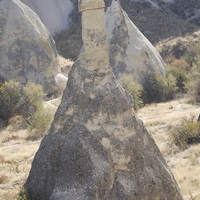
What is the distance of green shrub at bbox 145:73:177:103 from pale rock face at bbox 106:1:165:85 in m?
0.52

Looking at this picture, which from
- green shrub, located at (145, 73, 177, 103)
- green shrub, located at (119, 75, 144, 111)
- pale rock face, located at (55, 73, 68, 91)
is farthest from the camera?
green shrub, located at (145, 73, 177, 103)

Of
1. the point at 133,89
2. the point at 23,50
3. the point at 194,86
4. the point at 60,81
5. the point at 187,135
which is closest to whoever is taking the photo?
the point at 187,135

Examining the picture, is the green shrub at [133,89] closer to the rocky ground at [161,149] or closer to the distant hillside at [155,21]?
the rocky ground at [161,149]

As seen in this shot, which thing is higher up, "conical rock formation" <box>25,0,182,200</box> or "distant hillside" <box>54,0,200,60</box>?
"conical rock formation" <box>25,0,182,200</box>

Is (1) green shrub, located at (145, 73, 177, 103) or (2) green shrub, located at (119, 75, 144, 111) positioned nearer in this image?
(2) green shrub, located at (119, 75, 144, 111)

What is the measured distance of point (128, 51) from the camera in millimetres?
30375

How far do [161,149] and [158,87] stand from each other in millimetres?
13500

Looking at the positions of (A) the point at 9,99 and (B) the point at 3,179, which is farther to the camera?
(A) the point at 9,99

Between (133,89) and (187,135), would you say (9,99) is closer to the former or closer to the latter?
(133,89)

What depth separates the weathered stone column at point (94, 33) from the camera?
30.1 feet

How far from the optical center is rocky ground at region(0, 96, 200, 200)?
12442mm

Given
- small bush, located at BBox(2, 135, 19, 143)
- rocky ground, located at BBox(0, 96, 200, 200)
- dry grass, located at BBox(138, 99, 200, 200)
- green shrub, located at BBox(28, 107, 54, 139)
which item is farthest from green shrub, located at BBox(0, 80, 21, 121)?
dry grass, located at BBox(138, 99, 200, 200)

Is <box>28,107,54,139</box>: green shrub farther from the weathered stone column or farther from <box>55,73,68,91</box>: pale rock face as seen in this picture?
the weathered stone column

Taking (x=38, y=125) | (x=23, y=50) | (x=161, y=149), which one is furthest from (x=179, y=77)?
(x=161, y=149)
